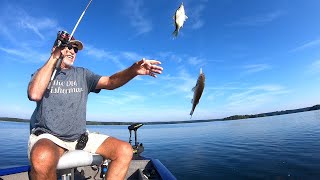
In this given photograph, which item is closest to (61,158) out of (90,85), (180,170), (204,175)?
(90,85)

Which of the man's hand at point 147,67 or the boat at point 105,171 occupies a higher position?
the man's hand at point 147,67

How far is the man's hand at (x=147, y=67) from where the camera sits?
4.66 m

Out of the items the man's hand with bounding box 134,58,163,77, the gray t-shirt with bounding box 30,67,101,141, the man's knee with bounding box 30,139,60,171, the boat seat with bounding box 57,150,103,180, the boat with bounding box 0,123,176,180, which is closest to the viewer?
the man's knee with bounding box 30,139,60,171

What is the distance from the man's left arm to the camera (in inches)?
184

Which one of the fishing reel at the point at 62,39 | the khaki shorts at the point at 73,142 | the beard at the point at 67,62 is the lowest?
the khaki shorts at the point at 73,142

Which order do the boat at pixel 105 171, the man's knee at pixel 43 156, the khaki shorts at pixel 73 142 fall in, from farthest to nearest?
→ the boat at pixel 105 171
the khaki shorts at pixel 73 142
the man's knee at pixel 43 156

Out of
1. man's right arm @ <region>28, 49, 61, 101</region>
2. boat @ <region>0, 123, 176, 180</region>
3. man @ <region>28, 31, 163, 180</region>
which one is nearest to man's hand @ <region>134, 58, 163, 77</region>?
man @ <region>28, 31, 163, 180</region>

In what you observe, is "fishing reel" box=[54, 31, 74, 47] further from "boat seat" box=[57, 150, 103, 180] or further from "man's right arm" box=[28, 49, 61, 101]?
"boat seat" box=[57, 150, 103, 180]

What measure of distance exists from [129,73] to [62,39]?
1364 mm

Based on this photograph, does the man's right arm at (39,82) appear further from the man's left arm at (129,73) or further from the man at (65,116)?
the man's left arm at (129,73)

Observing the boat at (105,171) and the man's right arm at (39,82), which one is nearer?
the man's right arm at (39,82)

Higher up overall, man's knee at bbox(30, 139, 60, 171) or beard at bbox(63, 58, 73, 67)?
beard at bbox(63, 58, 73, 67)

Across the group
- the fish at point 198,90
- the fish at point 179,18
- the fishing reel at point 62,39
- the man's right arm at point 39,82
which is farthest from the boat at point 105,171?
the fish at point 179,18

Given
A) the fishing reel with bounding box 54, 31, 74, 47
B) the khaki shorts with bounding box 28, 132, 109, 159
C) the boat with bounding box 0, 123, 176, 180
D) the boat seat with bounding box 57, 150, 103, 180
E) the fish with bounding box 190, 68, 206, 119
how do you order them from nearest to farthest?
the boat seat with bounding box 57, 150, 103, 180 < the khaki shorts with bounding box 28, 132, 109, 159 < the fishing reel with bounding box 54, 31, 74, 47 < the fish with bounding box 190, 68, 206, 119 < the boat with bounding box 0, 123, 176, 180
